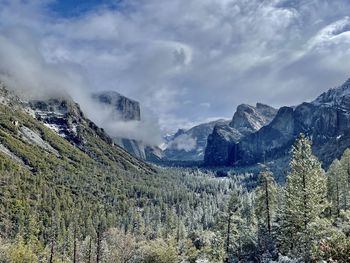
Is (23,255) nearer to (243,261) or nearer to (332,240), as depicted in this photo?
(243,261)

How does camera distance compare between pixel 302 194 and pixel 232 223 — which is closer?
pixel 302 194

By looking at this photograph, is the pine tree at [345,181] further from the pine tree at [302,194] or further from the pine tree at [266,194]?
the pine tree at [302,194]

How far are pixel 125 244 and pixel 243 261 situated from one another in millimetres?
69422

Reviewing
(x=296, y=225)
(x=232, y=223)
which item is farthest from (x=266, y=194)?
(x=296, y=225)

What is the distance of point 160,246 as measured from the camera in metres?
86.5

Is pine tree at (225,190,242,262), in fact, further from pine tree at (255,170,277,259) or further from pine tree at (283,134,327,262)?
pine tree at (283,134,327,262)

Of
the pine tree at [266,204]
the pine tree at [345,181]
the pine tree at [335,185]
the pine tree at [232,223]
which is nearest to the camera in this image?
the pine tree at [266,204]

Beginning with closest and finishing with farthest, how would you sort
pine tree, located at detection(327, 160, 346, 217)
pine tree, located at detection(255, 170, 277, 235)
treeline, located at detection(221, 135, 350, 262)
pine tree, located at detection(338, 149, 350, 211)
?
treeline, located at detection(221, 135, 350, 262)
pine tree, located at detection(255, 170, 277, 235)
pine tree, located at detection(338, 149, 350, 211)
pine tree, located at detection(327, 160, 346, 217)

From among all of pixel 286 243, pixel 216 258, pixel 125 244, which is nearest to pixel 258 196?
pixel 216 258

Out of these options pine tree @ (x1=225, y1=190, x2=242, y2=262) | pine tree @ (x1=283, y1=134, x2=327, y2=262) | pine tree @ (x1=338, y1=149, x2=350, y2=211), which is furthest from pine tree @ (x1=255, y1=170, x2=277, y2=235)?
pine tree @ (x1=338, y1=149, x2=350, y2=211)

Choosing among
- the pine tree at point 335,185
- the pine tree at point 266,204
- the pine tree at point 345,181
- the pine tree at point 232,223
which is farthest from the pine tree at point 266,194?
the pine tree at point 345,181

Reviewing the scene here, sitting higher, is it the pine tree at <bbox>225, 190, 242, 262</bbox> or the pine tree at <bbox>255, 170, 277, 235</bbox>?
the pine tree at <bbox>255, 170, 277, 235</bbox>

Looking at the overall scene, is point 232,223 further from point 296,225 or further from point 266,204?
point 296,225

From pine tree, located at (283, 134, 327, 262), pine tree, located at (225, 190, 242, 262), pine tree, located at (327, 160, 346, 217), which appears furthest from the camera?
pine tree, located at (327, 160, 346, 217)
